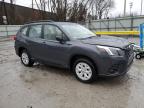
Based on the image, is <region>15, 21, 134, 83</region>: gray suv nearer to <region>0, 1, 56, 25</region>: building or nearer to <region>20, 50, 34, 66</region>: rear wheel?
<region>20, 50, 34, 66</region>: rear wheel

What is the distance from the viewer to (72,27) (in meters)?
5.45

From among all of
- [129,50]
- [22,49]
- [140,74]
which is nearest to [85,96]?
[129,50]

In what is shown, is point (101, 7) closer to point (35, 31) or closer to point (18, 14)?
point (18, 14)

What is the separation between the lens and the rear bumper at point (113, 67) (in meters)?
4.10

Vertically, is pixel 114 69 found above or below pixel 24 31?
below

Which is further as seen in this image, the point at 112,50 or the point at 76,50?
the point at 76,50

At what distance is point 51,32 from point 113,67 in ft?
7.48

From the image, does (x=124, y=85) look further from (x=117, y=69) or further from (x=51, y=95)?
(x=51, y=95)

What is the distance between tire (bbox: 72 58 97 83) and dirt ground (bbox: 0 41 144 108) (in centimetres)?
15

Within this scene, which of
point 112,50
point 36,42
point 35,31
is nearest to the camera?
point 112,50

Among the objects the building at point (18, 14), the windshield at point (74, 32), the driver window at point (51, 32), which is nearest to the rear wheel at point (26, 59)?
the driver window at point (51, 32)

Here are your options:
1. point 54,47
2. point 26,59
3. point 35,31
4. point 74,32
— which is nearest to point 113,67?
point 74,32

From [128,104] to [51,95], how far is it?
1702mm

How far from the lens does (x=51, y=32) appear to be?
211 inches
